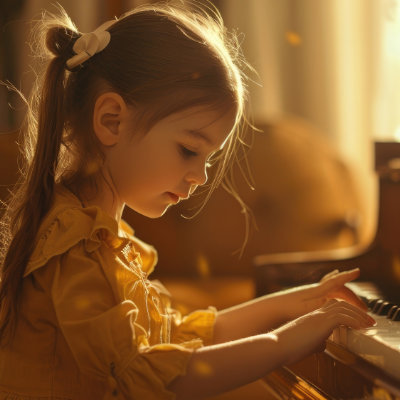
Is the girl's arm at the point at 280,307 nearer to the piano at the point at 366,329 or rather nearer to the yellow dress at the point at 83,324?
the piano at the point at 366,329

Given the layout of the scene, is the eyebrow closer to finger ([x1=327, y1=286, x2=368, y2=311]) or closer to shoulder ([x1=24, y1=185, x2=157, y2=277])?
shoulder ([x1=24, y1=185, x2=157, y2=277])

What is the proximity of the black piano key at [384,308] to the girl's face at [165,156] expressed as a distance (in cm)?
38

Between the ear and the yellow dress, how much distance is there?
0.12 m

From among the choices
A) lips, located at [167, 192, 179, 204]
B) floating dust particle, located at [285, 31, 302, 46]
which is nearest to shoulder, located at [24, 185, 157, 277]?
lips, located at [167, 192, 179, 204]

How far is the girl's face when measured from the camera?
1.15 meters

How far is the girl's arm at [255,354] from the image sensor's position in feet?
3.24

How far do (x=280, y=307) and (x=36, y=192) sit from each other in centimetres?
53

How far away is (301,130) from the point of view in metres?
2.84

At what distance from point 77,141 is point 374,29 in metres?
2.68

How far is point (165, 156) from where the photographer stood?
45.4 inches

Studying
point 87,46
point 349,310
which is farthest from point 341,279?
point 87,46

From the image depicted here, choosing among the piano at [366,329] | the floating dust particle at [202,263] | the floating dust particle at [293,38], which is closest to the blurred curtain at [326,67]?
the floating dust particle at [293,38]

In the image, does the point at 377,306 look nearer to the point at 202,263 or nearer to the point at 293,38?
the point at 202,263

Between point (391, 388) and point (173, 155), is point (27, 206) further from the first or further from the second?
point (391, 388)
